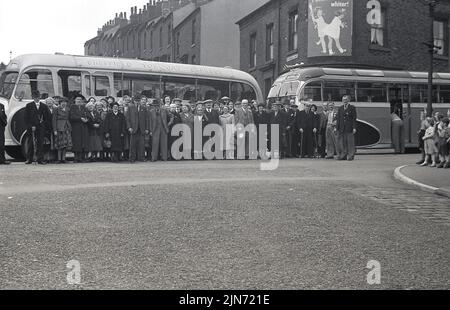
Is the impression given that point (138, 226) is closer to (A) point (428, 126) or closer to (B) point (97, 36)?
(A) point (428, 126)

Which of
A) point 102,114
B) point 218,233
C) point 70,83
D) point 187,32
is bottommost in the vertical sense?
point 218,233

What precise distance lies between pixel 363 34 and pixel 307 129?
11190 millimetres

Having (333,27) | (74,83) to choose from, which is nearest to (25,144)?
(74,83)

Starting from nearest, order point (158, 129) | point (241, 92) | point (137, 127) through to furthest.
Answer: point (137, 127), point (158, 129), point (241, 92)

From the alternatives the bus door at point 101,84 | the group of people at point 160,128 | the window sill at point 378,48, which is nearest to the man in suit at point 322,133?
the group of people at point 160,128

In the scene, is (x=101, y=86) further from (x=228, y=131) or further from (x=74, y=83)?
(x=228, y=131)

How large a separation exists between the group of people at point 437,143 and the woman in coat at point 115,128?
840 centimetres

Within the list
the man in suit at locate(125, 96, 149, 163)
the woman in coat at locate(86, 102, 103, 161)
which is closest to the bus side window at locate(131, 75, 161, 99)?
the man in suit at locate(125, 96, 149, 163)

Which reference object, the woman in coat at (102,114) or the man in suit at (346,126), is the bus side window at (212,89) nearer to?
the woman in coat at (102,114)

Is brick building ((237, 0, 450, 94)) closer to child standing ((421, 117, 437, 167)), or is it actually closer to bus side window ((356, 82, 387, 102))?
bus side window ((356, 82, 387, 102))

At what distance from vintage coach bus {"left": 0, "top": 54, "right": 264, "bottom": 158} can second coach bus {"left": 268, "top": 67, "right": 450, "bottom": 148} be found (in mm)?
2230

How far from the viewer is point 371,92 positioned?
2527 cm
